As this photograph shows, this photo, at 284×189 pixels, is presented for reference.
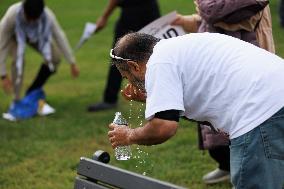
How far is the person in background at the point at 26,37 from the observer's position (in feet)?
24.7

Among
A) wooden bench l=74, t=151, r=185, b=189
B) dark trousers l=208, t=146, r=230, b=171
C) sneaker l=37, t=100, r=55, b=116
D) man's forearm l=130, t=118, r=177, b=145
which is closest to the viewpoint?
wooden bench l=74, t=151, r=185, b=189

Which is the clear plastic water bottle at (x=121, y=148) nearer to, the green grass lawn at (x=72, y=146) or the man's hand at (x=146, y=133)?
the man's hand at (x=146, y=133)

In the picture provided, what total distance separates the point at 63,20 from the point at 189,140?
1052 cm

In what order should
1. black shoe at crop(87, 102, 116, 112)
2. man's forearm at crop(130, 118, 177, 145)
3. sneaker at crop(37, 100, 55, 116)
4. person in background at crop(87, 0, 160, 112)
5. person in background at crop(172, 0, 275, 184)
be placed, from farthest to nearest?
1. black shoe at crop(87, 102, 116, 112)
2. sneaker at crop(37, 100, 55, 116)
3. person in background at crop(87, 0, 160, 112)
4. person in background at crop(172, 0, 275, 184)
5. man's forearm at crop(130, 118, 177, 145)

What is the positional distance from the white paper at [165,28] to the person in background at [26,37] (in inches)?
101

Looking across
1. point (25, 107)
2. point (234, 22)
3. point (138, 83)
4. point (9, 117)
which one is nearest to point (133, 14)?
point (25, 107)

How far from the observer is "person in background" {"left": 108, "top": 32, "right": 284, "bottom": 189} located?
2.78m

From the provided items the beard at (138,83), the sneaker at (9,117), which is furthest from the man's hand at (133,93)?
the sneaker at (9,117)

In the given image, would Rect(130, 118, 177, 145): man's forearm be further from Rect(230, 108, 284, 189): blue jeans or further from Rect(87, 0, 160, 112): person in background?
Rect(87, 0, 160, 112): person in background

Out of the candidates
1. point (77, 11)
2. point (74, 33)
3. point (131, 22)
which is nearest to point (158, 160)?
point (131, 22)

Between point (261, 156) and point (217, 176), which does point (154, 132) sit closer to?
point (261, 156)

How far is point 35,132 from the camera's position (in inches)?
284

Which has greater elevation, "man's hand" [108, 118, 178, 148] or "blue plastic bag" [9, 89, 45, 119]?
"man's hand" [108, 118, 178, 148]

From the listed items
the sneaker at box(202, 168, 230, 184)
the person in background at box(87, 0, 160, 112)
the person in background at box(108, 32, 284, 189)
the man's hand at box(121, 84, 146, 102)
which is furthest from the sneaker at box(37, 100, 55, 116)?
the person in background at box(108, 32, 284, 189)
